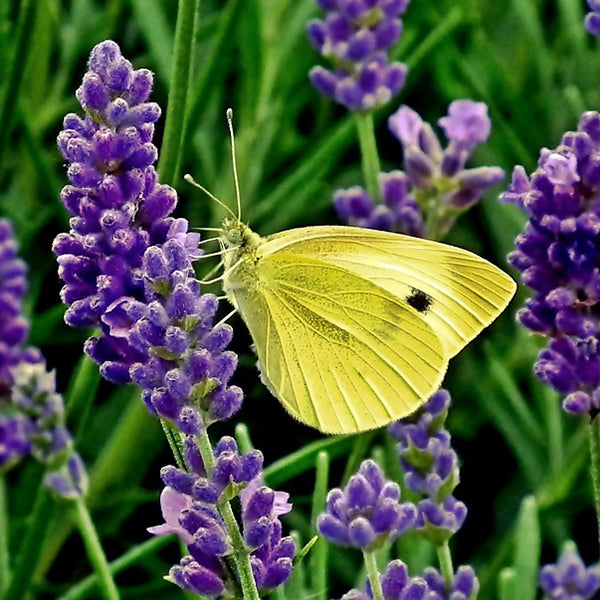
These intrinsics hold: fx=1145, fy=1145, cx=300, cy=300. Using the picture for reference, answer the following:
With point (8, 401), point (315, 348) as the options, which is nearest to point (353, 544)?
Result: point (315, 348)

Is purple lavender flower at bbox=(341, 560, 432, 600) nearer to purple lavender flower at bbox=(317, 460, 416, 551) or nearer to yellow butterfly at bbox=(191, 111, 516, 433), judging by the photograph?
purple lavender flower at bbox=(317, 460, 416, 551)

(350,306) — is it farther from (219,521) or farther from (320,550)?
(219,521)

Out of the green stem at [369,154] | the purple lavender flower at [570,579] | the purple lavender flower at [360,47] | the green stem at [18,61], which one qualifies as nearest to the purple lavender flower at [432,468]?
the purple lavender flower at [570,579]

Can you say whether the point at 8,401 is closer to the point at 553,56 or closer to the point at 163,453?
the point at 163,453

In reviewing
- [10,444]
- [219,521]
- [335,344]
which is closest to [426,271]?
[335,344]

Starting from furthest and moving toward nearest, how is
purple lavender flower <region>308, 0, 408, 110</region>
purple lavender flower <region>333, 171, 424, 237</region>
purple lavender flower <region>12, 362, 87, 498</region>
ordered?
1. purple lavender flower <region>308, 0, 408, 110</region>
2. purple lavender flower <region>333, 171, 424, 237</region>
3. purple lavender flower <region>12, 362, 87, 498</region>

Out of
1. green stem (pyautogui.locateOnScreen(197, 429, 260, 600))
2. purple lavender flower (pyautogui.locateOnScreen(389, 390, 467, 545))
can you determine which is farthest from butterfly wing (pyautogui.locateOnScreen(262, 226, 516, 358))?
green stem (pyautogui.locateOnScreen(197, 429, 260, 600))
